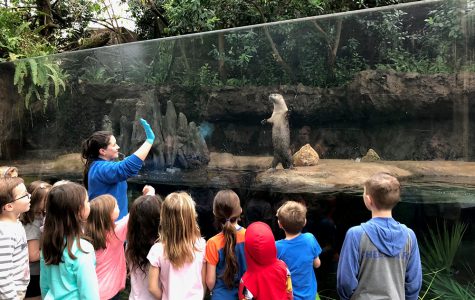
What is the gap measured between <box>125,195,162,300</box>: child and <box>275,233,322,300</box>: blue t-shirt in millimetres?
850

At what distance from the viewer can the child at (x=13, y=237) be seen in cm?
274

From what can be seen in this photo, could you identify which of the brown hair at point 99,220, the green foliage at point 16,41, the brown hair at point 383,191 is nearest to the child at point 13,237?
the brown hair at point 99,220

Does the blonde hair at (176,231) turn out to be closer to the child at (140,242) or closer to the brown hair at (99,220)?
the child at (140,242)

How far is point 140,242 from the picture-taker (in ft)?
9.92

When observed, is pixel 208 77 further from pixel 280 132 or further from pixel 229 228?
pixel 229 228

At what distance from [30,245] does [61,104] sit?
4.12 m

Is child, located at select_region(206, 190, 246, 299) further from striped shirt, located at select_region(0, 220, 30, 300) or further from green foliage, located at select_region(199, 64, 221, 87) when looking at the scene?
green foliage, located at select_region(199, 64, 221, 87)

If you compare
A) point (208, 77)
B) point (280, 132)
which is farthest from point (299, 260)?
point (208, 77)

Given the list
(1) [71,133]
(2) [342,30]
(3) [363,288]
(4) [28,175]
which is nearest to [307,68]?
(2) [342,30]

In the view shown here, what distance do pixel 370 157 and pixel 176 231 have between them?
193cm

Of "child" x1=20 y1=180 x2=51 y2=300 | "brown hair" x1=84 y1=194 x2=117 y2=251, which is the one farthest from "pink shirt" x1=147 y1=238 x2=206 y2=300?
"child" x1=20 y1=180 x2=51 y2=300

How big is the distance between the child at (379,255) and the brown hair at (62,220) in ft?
4.97

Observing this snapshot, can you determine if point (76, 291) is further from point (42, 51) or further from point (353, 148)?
point (42, 51)

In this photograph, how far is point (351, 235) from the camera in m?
2.61
